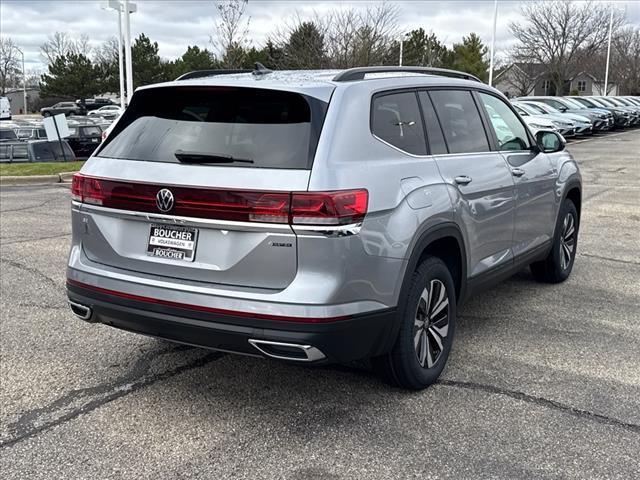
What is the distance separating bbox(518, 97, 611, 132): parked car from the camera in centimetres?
2545

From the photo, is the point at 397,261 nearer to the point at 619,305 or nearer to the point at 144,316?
the point at 144,316

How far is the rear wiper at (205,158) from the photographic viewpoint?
3338 millimetres

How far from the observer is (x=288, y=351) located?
319 cm

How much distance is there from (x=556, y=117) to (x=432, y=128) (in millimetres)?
21534

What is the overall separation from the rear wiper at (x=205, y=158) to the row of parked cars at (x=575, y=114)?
17.7m

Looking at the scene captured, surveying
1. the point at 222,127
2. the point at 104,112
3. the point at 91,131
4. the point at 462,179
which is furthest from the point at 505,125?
the point at 104,112

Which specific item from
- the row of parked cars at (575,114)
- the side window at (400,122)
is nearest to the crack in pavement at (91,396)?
the side window at (400,122)

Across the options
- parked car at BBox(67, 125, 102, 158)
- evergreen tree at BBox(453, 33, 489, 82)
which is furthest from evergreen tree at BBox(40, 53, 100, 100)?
parked car at BBox(67, 125, 102, 158)

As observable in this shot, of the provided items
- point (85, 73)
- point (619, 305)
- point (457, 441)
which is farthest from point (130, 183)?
point (85, 73)

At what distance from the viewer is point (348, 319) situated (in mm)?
3232

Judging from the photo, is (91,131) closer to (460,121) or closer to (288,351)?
(460,121)

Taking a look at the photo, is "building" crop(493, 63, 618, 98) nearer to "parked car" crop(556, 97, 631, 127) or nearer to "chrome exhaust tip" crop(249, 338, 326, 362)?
"parked car" crop(556, 97, 631, 127)

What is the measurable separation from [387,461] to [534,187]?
2.79 metres

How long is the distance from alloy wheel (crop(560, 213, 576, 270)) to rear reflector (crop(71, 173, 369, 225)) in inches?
138
